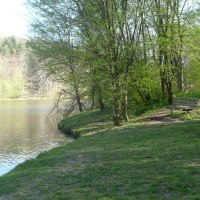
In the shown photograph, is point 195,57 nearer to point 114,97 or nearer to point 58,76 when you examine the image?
point 114,97

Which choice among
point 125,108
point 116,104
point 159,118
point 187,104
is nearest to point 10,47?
point 125,108

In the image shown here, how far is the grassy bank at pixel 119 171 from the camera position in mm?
9234

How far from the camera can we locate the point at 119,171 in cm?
1127

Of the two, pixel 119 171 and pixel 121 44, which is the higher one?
pixel 121 44

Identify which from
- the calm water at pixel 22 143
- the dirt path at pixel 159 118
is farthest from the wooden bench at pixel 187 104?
the calm water at pixel 22 143

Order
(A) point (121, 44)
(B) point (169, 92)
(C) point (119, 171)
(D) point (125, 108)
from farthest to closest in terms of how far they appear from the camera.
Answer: (B) point (169, 92)
(D) point (125, 108)
(A) point (121, 44)
(C) point (119, 171)

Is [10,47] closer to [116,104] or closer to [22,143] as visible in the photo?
[22,143]

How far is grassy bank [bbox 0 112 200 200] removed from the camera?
9.23 meters

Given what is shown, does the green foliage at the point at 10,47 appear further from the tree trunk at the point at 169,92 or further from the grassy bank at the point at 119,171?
the grassy bank at the point at 119,171

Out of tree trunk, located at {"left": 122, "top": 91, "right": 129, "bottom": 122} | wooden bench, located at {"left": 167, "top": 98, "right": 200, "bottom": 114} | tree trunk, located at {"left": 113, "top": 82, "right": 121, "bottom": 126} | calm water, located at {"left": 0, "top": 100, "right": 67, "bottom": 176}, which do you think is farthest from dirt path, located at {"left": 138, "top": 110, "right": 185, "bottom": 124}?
calm water, located at {"left": 0, "top": 100, "right": 67, "bottom": 176}

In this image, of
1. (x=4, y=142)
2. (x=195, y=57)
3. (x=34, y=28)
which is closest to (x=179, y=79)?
(x=195, y=57)

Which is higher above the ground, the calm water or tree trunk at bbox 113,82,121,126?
tree trunk at bbox 113,82,121,126

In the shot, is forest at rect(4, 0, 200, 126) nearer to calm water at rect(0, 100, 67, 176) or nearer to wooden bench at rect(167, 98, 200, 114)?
wooden bench at rect(167, 98, 200, 114)

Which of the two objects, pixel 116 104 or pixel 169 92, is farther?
pixel 169 92
